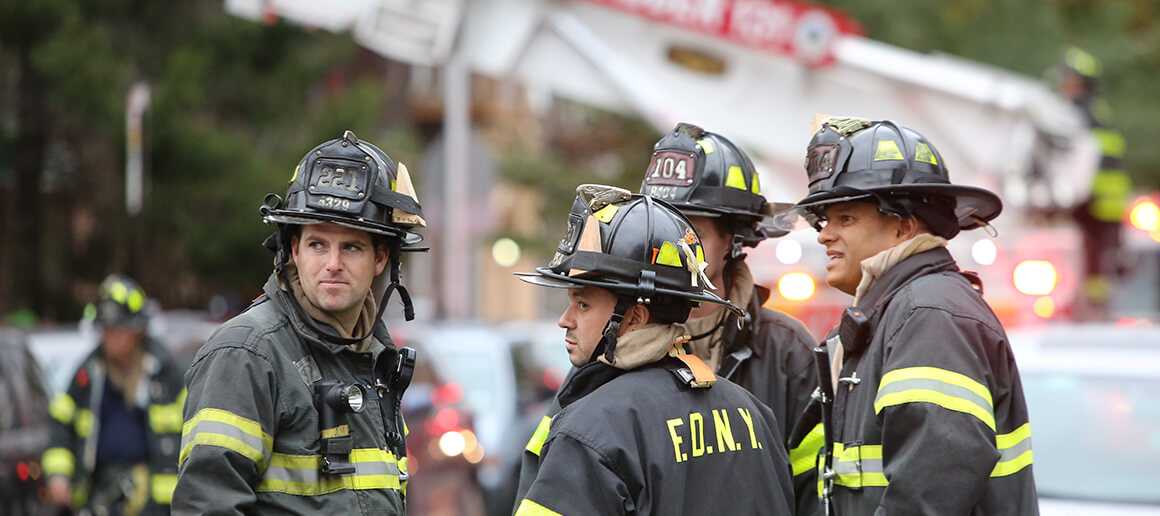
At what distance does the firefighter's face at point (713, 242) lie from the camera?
17.0 feet

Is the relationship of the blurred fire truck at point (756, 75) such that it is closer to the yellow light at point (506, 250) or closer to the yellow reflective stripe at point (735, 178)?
the yellow reflective stripe at point (735, 178)

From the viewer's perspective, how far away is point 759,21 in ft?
30.1

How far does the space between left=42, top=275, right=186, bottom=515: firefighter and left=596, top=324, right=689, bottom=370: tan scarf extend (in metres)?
4.67

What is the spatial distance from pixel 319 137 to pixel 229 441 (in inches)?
603

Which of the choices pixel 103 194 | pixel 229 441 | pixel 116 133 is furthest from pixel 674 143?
pixel 103 194

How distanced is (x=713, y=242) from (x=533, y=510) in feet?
6.12

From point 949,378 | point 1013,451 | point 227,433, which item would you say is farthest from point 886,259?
point 227,433

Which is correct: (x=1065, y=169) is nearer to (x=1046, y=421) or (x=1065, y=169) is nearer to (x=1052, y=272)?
(x=1052, y=272)

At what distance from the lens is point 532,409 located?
40.5 feet

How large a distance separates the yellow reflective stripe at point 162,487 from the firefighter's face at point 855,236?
422 centimetres

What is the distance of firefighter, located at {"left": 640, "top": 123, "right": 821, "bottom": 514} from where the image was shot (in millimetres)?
5031

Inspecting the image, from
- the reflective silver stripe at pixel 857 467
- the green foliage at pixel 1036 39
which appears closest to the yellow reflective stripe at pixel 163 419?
the reflective silver stripe at pixel 857 467

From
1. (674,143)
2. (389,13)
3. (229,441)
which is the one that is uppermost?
(389,13)

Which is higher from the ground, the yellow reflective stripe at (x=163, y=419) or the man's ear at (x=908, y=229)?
the man's ear at (x=908, y=229)
